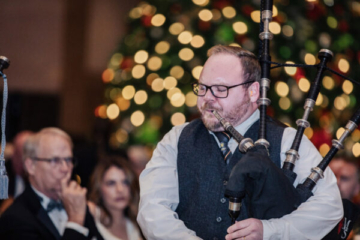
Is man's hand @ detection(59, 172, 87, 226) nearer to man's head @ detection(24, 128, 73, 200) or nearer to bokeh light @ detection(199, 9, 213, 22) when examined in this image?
man's head @ detection(24, 128, 73, 200)

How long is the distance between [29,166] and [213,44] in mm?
1704

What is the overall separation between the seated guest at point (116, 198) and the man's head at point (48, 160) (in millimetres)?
380

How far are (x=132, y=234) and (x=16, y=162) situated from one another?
6.27 ft

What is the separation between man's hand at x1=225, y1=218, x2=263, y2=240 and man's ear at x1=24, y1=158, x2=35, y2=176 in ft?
5.78

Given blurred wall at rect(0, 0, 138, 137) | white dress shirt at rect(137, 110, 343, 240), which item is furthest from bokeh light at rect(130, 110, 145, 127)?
blurred wall at rect(0, 0, 138, 137)

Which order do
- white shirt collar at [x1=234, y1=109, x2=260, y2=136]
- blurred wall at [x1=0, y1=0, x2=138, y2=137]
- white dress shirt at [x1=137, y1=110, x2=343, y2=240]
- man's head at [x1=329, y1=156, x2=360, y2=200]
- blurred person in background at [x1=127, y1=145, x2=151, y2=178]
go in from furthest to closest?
blurred wall at [x1=0, y1=0, x2=138, y2=137]
blurred person in background at [x1=127, y1=145, x2=151, y2=178]
man's head at [x1=329, y1=156, x2=360, y2=200]
white shirt collar at [x1=234, y1=109, x2=260, y2=136]
white dress shirt at [x1=137, y1=110, x2=343, y2=240]

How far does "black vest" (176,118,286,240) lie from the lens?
229 cm

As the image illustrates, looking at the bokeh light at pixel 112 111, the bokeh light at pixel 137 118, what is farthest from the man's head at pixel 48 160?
the bokeh light at pixel 112 111

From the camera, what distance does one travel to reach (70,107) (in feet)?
25.6

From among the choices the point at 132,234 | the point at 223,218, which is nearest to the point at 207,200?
the point at 223,218

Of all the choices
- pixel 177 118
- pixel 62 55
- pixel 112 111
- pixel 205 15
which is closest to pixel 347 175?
pixel 177 118

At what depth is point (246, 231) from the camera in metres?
2.05

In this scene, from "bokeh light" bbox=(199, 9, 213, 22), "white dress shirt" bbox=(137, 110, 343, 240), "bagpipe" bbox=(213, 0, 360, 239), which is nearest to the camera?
"bagpipe" bbox=(213, 0, 360, 239)

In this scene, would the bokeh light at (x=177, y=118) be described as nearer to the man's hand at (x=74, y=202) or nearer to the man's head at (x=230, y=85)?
the man's hand at (x=74, y=202)
